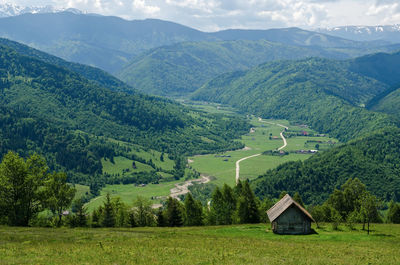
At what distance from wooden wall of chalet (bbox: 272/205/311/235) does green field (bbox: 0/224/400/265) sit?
4.09 metres

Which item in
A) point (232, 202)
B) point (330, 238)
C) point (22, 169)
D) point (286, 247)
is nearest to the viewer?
point (286, 247)

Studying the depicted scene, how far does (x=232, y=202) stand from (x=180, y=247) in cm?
5984

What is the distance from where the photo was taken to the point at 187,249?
169ft

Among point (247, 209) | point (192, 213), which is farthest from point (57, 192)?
point (247, 209)

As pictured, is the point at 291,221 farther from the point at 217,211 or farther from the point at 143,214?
the point at 143,214

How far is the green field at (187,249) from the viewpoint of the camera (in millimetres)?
44656

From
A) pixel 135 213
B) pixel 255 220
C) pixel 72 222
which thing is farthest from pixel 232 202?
pixel 72 222

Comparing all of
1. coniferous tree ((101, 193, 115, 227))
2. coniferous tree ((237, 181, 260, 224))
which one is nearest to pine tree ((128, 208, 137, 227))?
coniferous tree ((101, 193, 115, 227))

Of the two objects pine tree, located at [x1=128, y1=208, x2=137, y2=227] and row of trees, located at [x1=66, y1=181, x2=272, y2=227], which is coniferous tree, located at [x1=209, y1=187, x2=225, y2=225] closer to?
row of trees, located at [x1=66, y1=181, x2=272, y2=227]

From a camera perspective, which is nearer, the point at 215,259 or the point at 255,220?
the point at 215,259

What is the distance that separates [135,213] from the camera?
4252 inches

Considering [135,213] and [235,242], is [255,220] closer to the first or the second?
[135,213]

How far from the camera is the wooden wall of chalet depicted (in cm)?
7375

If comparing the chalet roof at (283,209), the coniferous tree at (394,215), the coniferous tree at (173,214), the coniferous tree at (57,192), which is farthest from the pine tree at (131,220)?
the coniferous tree at (394,215)
